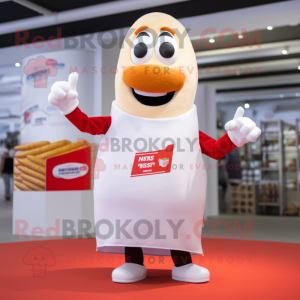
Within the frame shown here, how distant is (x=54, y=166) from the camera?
4672mm

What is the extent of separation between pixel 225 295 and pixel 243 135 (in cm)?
87

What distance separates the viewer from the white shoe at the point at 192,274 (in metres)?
2.35

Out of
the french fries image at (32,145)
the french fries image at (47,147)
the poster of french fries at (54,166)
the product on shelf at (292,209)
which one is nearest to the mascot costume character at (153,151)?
the poster of french fries at (54,166)

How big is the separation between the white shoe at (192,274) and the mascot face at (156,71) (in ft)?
3.05

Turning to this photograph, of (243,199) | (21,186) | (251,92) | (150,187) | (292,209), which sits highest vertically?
(251,92)

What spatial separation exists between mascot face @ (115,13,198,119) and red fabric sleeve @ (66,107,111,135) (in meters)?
0.15

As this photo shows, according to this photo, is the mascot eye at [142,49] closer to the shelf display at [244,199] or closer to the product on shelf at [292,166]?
the shelf display at [244,199]

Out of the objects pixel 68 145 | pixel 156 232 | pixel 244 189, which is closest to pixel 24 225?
pixel 68 145

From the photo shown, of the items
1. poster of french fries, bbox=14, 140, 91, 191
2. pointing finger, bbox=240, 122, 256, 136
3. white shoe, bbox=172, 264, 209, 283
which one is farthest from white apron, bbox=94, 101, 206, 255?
poster of french fries, bbox=14, 140, 91, 191

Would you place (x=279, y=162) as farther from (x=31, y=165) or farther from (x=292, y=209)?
(x=31, y=165)

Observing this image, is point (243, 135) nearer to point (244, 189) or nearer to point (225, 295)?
point (225, 295)

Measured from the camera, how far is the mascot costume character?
2244mm

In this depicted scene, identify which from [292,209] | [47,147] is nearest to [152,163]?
[47,147]

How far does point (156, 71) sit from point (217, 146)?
0.59m
